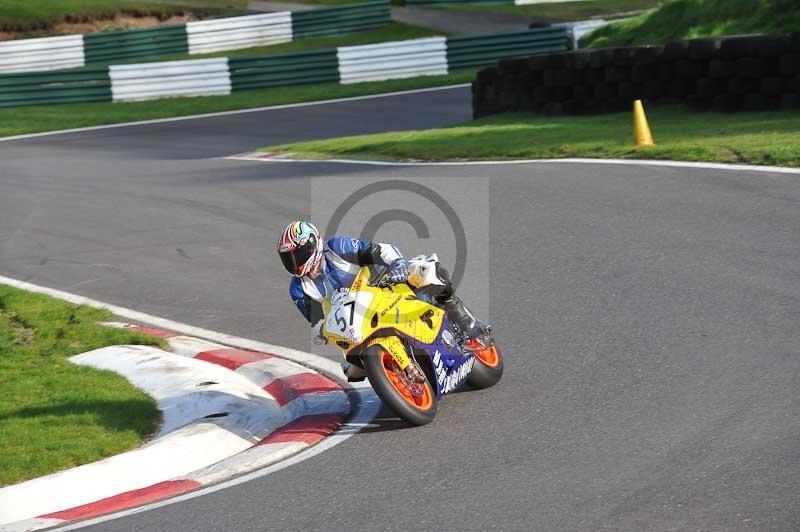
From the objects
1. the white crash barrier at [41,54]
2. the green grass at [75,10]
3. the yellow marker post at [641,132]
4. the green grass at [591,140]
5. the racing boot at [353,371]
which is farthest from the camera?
the green grass at [75,10]

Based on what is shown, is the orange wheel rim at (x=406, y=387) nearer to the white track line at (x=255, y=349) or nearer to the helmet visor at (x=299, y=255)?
the white track line at (x=255, y=349)

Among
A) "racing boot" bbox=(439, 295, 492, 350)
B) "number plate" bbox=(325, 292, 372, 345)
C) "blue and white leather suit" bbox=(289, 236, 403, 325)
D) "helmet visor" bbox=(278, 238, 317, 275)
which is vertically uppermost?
"helmet visor" bbox=(278, 238, 317, 275)

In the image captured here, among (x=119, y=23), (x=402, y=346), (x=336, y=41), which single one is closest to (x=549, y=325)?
(x=402, y=346)

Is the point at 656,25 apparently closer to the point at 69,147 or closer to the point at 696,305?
the point at 69,147

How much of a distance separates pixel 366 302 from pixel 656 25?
635 inches

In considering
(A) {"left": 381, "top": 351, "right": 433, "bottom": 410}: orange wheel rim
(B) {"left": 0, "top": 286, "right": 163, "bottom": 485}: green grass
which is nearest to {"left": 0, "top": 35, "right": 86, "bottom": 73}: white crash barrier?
(B) {"left": 0, "top": 286, "right": 163, "bottom": 485}: green grass

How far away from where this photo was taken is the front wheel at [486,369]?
7613mm

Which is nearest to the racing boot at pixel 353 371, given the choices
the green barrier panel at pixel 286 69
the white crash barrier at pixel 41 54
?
the green barrier panel at pixel 286 69

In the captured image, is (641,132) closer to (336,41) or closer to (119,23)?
(336,41)

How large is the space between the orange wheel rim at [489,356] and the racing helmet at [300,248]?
128 cm

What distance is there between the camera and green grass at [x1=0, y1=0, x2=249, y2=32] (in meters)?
36.3

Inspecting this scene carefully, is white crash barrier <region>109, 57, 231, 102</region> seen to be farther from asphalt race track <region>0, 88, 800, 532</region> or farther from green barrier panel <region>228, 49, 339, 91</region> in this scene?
asphalt race track <region>0, 88, 800, 532</region>

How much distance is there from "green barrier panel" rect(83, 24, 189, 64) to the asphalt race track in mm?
15815

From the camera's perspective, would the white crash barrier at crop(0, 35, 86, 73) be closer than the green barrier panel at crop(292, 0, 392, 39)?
Yes
